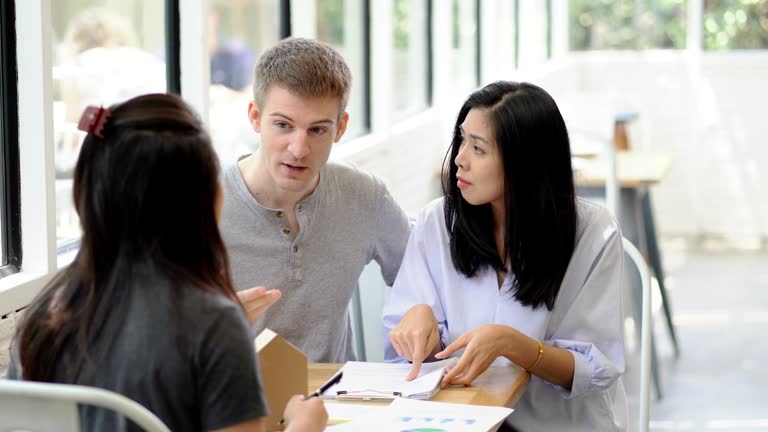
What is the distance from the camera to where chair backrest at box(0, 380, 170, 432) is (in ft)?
3.33

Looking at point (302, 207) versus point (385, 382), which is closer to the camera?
point (385, 382)

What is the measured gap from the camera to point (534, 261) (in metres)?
1.83

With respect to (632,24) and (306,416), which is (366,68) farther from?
(632,24)

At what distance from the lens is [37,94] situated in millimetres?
1880

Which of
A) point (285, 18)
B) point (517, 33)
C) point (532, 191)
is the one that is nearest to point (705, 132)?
point (517, 33)

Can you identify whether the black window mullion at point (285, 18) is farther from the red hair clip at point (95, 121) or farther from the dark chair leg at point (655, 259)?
the red hair clip at point (95, 121)

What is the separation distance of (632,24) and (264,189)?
5.64 metres

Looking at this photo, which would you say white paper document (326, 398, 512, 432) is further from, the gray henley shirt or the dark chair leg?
the dark chair leg

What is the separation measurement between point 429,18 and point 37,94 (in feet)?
11.1

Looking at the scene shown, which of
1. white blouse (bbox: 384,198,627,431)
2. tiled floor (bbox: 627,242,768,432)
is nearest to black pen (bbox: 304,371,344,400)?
white blouse (bbox: 384,198,627,431)

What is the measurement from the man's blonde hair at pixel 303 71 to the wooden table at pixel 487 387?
48 cm

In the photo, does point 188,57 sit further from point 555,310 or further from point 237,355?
point 237,355

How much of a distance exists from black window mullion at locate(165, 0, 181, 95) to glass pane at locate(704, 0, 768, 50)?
5.04 m

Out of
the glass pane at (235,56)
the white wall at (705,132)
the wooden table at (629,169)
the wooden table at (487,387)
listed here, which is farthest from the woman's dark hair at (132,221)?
the white wall at (705,132)
